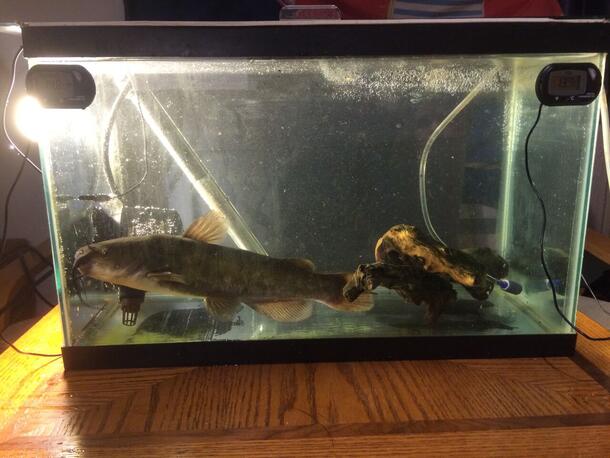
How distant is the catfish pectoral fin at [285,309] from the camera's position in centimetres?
68

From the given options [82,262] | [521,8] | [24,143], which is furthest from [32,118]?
[521,8]

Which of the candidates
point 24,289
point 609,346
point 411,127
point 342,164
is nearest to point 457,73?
point 411,127

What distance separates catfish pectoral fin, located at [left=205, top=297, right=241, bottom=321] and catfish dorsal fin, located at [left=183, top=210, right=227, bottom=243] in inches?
3.2

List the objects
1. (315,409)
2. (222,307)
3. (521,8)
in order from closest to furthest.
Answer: (315,409)
(222,307)
(521,8)

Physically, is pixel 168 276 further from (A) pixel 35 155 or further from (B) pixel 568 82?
(A) pixel 35 155

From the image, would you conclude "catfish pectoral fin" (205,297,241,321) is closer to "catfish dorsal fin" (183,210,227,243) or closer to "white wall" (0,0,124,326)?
"catfish dorsal fin" (183,210,227,243)

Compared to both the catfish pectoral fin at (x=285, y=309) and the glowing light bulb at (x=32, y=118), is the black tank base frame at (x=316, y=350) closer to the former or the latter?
the catfish pectoral fin at (x=285, y=309)

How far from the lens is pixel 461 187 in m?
0.72

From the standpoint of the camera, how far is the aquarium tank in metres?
0.60

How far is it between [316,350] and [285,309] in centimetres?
7

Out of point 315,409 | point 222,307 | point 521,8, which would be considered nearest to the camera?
point 315,409

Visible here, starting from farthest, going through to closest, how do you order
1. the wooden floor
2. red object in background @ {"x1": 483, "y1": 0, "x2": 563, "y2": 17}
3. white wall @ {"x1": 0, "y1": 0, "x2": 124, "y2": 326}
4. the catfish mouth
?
white wall @ {"x1": 0, "y1": 0, "x2": 124, "y2": 326} → red object in background @ {"x1": 483, "y1": 0, "x2": 563, "y2": 17} → the catfish mouth → the wooden floor

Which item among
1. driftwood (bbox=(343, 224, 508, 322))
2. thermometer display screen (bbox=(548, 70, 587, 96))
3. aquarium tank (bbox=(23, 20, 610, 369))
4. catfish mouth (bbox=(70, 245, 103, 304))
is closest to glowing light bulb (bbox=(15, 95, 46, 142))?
aquarium tank (bbox=(23, 20, 610, 369))

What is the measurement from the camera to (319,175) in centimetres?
70
